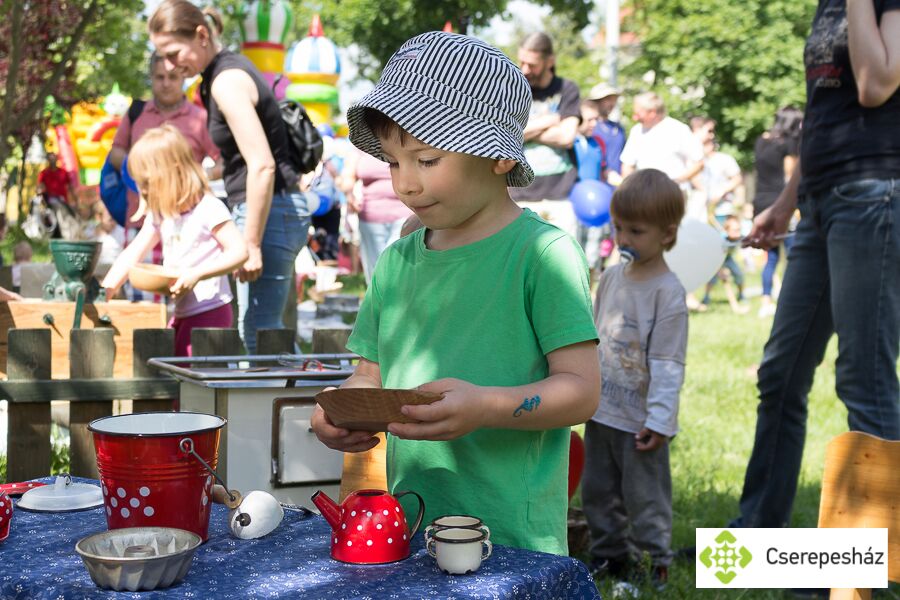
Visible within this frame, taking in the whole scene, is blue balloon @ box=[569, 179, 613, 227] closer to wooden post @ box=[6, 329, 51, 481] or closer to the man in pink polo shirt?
the man in pink polo shirt

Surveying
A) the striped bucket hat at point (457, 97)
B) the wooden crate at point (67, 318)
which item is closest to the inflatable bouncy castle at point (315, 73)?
the wooden crate at point (67, 318)

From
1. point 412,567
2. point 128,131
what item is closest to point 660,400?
point 412,567

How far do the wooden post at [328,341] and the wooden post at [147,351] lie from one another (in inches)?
21.1

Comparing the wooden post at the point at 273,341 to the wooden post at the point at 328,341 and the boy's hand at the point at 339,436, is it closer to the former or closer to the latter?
the wooden post at the point at 328,341

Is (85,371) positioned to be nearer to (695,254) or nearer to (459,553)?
(459,553)

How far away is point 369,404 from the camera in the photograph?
5.35ft

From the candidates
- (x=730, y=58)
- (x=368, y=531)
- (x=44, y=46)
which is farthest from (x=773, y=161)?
(x=730, y=58)

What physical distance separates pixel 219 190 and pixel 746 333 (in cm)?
528

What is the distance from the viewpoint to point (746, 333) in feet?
33.3

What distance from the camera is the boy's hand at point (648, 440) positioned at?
360 cm

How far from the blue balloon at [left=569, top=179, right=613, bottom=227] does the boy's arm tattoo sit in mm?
7414

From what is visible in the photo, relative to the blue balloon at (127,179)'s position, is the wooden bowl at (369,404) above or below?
below

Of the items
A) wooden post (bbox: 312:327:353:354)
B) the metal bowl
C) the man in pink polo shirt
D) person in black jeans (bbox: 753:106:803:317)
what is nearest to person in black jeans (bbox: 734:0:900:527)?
wooden post (bbox: 312:327:353:354)

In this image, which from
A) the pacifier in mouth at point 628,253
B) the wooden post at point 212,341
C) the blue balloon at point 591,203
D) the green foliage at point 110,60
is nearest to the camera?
the pacifier in mouth at point 628,253
